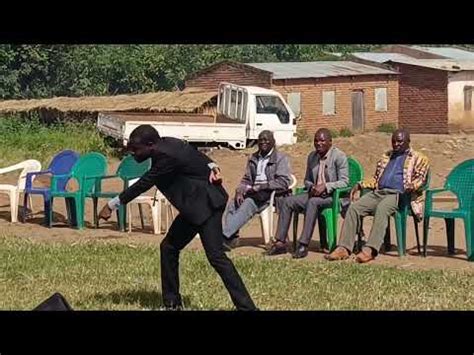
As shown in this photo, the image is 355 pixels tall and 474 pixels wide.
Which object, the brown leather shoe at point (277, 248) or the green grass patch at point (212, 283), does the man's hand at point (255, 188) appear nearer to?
the brown leather shoe at point (277, 248)

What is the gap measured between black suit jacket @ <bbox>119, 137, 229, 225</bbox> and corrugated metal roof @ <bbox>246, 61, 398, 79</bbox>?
90.6 ft

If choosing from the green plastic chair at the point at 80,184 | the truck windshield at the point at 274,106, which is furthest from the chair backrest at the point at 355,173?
the truck windshield at the point at 274,106

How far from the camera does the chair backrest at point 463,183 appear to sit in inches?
367

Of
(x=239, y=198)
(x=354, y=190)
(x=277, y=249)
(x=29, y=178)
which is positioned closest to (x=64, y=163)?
(x=29, y=178)

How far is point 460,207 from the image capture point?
9344 mm

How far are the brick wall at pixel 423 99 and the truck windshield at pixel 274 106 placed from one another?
36.7 ft

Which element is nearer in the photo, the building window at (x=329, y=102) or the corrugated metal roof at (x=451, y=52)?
the building window at (x=329, y=102)

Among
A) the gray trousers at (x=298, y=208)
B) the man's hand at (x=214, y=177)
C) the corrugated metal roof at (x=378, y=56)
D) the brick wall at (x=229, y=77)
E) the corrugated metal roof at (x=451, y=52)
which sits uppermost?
the corrugated metal roof at (x=451, y=52)

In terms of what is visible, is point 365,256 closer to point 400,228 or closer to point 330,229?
point 400,228

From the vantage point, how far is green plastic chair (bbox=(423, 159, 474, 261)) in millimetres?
9016

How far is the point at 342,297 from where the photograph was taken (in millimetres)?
7328

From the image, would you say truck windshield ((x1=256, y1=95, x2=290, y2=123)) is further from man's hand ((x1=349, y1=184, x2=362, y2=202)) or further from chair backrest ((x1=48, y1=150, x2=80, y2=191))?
man's hand ((x1=349, y1=184, x2=362, y2=202))

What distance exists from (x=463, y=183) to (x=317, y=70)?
1042 inches
